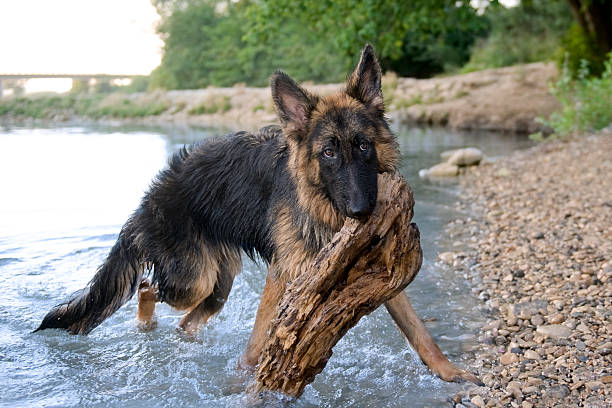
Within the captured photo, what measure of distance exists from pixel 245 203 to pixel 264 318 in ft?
3.26

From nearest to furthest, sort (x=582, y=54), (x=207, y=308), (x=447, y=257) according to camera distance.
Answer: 1. (x=207, y=308)
2. (x=447, y=257)
3. (x=582, y=54)

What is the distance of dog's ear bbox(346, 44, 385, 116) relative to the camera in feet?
14.6

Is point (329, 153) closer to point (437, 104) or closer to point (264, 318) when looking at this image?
point (264, 318)

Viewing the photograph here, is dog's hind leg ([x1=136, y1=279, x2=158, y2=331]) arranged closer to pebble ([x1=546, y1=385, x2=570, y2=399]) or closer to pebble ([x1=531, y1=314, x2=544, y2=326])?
pebble ([x1=531, y1=314, x2=544, y2=326])

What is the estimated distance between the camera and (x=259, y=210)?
5.04 m

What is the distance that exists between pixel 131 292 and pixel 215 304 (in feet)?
2.66

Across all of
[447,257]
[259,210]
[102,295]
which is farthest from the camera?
[447,257]

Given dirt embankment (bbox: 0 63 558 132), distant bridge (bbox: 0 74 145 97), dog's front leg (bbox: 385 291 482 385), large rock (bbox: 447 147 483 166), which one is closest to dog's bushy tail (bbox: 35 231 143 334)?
dog's front leg (bbox: 385 291 482 385)

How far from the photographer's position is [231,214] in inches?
203

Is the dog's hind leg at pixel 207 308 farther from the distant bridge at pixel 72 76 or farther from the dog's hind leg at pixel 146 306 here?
the distant bridge at pixel 72 76

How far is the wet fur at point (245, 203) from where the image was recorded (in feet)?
14.2

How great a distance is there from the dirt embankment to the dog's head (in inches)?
472

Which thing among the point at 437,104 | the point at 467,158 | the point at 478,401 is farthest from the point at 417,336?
the point at 437,104

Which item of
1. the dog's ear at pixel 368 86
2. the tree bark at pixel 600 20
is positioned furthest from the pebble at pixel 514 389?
the tree bark at pixel 600 20
